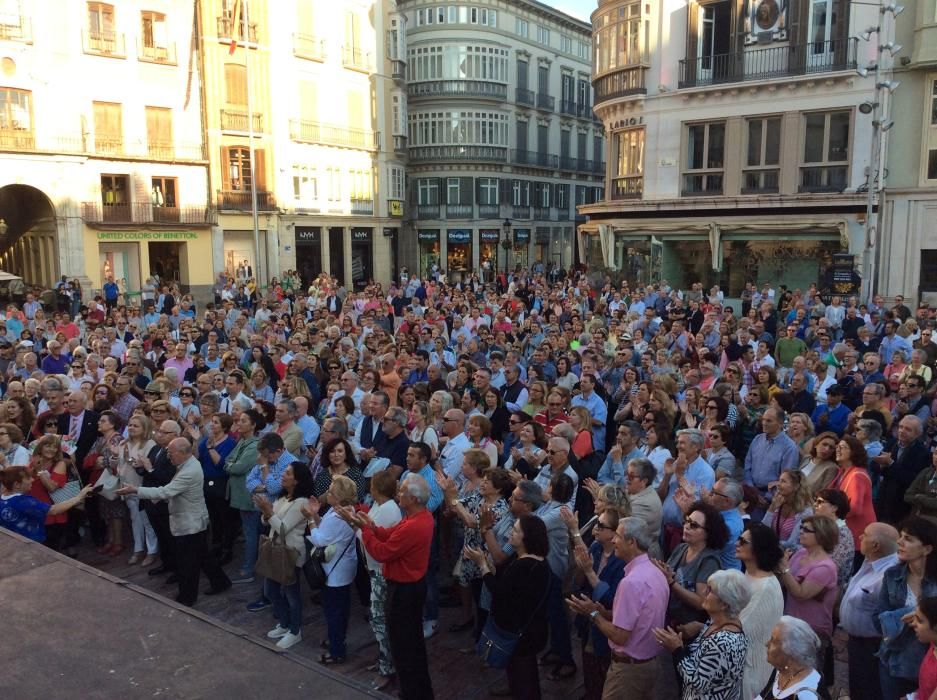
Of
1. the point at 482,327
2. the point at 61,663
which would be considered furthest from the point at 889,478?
the point at 482,327

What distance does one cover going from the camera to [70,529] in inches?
348

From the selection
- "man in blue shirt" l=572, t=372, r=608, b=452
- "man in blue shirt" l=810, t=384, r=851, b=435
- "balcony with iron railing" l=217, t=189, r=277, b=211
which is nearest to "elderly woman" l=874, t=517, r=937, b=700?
"man in blue shirt" l=810, t=384, r=851, b=435

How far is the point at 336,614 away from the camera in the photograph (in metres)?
6.12

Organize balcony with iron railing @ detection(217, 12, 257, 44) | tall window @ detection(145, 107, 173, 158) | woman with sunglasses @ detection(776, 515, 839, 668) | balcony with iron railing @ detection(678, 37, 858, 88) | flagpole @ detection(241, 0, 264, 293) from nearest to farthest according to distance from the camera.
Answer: woman with sunglasses @ detection(776, 515, 839, 668)
balcony with iron railing @ detection(678, 37, 858, 88)
tall window @ detection(145, 107, 173, 158)
flagpole @ detection(241, 0, 264, 293)
balcony with iron railing @ detection(217, 12, 257, 44)

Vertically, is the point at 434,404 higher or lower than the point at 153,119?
lower

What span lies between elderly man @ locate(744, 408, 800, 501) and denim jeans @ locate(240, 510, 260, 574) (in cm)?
478

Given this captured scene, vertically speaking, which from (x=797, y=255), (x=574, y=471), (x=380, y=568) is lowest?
(x=380, y=568)

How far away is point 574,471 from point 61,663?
3998 mm

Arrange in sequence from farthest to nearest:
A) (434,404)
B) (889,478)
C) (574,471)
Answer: (434,404)
(889,478)
(574,471)

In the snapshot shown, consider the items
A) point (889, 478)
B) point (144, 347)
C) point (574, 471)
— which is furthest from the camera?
point (144, 347)

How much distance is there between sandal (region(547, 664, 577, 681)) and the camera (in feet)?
19.7

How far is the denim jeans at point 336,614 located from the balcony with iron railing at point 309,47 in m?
35.1

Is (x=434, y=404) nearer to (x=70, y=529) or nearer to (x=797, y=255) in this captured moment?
(x=70, y=529)

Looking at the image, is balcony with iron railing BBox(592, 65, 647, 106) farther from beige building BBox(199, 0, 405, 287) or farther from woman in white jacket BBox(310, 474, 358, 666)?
woman in white jacket BBox(310, 474, 358, 666)
